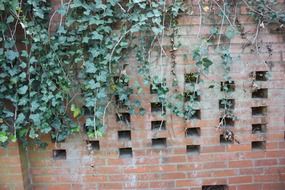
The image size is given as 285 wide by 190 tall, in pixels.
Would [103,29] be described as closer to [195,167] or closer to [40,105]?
[40,105]

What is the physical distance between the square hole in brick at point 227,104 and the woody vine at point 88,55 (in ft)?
0.71

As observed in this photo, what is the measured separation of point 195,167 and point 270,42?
1.31 m

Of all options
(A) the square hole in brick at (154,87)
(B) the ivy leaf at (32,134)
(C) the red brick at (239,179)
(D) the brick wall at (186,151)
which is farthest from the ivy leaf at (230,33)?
(B) the ivy leaf at (32,134)

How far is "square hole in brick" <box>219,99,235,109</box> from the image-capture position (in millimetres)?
3059

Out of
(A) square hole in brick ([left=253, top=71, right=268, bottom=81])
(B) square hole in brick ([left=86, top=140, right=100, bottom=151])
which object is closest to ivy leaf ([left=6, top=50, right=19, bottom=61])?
(B) square hole in brick ([left=86, top=140, right=100, bottom=151])

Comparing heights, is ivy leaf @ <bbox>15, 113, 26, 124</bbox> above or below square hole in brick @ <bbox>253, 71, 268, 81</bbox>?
below

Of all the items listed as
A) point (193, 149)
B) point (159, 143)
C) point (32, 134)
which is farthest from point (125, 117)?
point (32, 134)

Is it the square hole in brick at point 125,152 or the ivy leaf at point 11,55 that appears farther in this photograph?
the square hole in brick at point 125,152

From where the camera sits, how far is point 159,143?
3.19 m

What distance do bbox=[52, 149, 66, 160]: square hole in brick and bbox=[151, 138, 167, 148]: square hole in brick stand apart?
0.83 metres

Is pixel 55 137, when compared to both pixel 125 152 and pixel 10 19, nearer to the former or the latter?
pixel 125 152

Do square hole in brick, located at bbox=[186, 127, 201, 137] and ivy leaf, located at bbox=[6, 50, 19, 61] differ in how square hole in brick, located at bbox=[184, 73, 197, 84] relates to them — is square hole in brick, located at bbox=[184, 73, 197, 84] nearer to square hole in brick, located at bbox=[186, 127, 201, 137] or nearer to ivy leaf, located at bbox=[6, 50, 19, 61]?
square hole in brick, located at bbox=[186, 127, 201, 137]

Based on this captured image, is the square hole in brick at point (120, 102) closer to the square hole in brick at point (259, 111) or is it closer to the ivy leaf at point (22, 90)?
the ivy leaf at point (22, 90)

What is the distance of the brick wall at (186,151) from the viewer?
3049 millimetres
